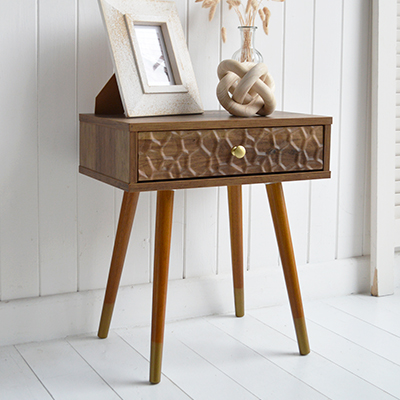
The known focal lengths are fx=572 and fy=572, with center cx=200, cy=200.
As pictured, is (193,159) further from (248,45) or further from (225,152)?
(248,45)

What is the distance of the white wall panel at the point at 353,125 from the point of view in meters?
1.81

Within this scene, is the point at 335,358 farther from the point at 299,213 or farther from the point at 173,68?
the point at 173,68

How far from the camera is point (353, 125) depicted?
1853 mm

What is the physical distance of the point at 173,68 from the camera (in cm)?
135

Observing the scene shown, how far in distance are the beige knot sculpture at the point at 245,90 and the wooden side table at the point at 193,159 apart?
4cm

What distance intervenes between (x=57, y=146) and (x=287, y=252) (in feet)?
2.09

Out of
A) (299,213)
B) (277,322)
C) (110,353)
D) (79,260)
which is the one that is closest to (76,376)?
(110,353)

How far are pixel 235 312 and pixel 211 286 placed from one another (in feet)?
0.34

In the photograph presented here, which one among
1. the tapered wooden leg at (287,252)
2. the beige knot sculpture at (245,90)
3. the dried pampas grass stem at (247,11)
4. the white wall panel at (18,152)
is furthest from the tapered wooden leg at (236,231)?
the white wall panel at (18,152)

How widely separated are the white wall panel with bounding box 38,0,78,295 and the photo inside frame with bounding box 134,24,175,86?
22 cm

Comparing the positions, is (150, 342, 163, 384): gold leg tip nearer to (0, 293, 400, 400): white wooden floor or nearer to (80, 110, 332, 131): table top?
(0, 293, 400, 400): white wooden floor

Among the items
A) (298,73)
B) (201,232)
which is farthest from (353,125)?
(201,232)

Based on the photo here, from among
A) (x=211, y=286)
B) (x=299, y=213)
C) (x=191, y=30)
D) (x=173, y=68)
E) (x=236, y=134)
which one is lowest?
(x=211, y=286)

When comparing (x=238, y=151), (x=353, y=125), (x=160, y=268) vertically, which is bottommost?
(x=160, y=268)
